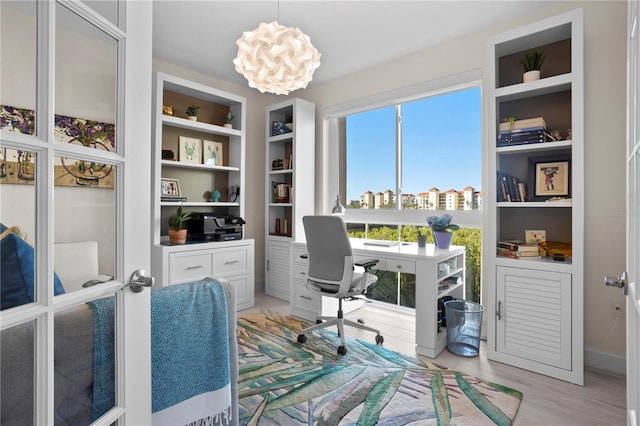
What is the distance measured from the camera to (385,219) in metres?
3.54

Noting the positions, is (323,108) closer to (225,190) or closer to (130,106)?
(225,190)

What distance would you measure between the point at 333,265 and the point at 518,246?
137 cm

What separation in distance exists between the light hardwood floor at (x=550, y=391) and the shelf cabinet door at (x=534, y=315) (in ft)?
0.47

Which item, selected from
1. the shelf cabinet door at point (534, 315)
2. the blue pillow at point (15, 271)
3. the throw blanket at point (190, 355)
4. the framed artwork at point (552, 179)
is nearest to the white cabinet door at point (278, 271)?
the shelf cabinet door at point (534, 315)

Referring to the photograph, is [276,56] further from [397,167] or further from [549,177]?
[549,177]

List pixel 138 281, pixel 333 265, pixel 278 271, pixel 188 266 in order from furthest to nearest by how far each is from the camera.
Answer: pixel 278 271, pixel 188 266, pixel 333 265, pixel 138 281

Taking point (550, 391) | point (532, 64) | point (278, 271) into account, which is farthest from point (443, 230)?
point (278, 271)

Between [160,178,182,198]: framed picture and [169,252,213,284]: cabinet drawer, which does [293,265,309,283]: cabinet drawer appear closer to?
[169,252,213,284]: cabinet drawer

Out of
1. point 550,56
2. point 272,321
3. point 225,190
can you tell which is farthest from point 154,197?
point 550,56

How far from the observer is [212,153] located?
3795 mm

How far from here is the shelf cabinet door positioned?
2104 mm

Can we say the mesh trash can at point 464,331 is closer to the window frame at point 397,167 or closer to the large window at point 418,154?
the window frame at point 397,167

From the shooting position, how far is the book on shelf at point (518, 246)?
2.30m

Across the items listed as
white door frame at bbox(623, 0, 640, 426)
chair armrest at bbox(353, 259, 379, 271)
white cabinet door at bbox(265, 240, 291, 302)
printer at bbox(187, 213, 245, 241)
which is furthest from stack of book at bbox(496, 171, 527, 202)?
printer at bbox(187, 213, 245, 241)
